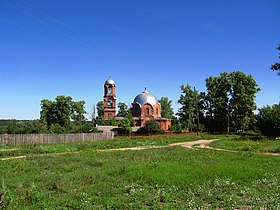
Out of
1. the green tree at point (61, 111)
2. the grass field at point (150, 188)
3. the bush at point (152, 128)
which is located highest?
the green tree at point (61, 111)

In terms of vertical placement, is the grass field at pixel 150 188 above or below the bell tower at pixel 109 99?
below

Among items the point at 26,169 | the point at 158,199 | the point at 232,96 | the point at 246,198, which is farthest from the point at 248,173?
the point at 232,96

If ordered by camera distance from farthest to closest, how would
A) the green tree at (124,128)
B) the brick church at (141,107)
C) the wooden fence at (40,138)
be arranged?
the brick church at (141,107) → the green tree at (124,128) → the wooden fence at (40,138)

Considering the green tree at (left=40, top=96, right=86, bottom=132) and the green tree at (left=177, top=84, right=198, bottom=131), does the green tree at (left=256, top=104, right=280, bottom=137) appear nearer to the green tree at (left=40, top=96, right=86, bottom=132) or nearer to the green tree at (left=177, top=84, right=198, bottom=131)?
the green tree at (left=177, top=84, right=198, bottom=131)

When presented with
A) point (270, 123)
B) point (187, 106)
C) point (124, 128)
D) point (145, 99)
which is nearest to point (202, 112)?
point (187, 106)

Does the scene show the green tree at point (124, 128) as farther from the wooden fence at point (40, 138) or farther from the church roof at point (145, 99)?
the wooden fence at point (40, 138)

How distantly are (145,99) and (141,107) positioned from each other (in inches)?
86.8

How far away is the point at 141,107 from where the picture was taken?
64938mm

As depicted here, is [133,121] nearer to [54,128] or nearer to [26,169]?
[54,128]

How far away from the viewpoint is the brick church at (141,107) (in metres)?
64.3

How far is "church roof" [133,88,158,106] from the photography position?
215ft

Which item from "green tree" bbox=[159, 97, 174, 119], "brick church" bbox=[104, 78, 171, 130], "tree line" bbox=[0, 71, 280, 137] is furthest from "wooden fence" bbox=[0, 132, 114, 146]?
"green tree" bbox=[159, 97, 174, 119]

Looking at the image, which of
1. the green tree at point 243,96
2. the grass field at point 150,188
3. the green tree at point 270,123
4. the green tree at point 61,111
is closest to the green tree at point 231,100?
the green tree at point 243,96

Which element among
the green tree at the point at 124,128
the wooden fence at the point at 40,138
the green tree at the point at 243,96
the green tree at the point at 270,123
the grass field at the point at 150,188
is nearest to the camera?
the grass field at the point at 150,188
